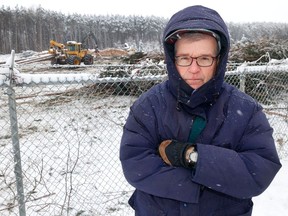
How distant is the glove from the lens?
1380mm

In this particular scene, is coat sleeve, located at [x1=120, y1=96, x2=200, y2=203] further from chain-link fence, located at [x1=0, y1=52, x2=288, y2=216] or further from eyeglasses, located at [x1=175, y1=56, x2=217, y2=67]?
chain-link fence, located at [x1=0, y1=52, x2=288, y2=216]

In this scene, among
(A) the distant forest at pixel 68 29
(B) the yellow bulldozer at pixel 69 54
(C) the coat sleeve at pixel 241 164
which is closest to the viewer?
(C) the coat sleeve at pixel 241 164

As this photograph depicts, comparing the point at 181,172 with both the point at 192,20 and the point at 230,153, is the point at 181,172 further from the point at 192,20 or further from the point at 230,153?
the point at 192,20

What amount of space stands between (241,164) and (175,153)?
0.97 ft

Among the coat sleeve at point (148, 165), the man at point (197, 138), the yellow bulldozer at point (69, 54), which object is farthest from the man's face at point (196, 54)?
the yellow bulldozer at point (69, 54)

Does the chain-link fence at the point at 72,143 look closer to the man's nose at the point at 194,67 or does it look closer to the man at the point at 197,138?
the man at the point at 197,138

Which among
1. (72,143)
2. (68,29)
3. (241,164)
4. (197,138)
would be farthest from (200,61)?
(68,29)

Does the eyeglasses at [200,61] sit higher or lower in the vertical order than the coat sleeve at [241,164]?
higher

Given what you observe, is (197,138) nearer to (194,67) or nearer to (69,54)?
(194,67)

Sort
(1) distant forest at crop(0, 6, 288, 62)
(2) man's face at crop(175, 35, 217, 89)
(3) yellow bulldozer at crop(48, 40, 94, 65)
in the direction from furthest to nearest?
(1) distant forest at crop(0, 6, 288, 62)
(3) yellow bulldozer at crop(48, 40, 94, 65)
(2) man's face at crop(175, 35, 217, 89)

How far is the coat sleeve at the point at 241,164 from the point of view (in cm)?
133

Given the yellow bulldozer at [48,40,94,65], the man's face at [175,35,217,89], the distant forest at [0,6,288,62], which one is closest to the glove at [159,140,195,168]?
the man's face at [175,35,217,89]

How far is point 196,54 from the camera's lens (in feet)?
4.76

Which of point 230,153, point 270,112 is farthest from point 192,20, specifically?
point 270,112
